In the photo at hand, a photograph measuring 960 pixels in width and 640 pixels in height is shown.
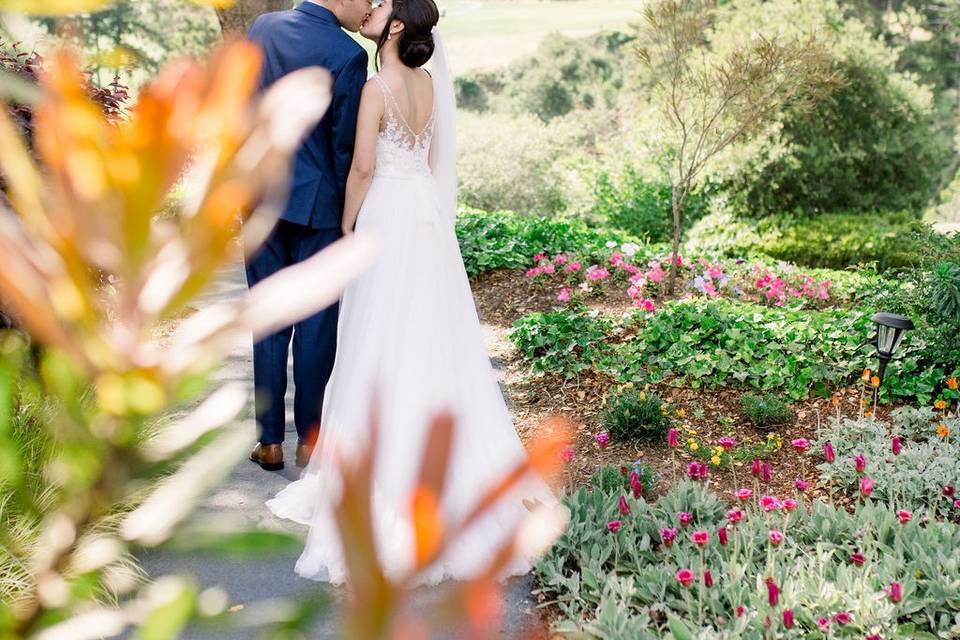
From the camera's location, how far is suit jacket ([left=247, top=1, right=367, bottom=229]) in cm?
323

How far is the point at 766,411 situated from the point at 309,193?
2.77 m

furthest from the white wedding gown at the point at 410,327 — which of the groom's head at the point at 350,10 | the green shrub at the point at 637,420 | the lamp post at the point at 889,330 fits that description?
the lamp post at the point at 889,330

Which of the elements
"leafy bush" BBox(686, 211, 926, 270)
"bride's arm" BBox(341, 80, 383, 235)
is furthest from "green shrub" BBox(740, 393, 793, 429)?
"leafy bush" BBox(686, 211, 926, 270)

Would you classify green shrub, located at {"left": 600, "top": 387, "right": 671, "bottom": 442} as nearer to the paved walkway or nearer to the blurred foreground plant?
the paved walkway

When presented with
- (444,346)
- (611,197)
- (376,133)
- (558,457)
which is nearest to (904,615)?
(444,346)

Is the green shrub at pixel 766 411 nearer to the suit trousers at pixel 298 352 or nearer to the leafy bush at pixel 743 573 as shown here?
the leafy bush at pixel 743 573

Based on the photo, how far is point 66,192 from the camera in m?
0.24

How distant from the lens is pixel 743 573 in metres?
2.91

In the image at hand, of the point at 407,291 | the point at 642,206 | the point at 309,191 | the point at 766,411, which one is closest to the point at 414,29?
the point at 309,191

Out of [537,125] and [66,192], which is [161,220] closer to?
[66,192]

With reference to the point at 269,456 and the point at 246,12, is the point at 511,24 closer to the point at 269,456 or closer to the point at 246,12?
the point at 246,12

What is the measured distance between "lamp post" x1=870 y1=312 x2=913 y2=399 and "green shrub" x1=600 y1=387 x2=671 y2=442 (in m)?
1.14

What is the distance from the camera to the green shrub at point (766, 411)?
466 cm

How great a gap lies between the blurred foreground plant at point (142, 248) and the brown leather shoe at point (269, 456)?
3.74 meters
